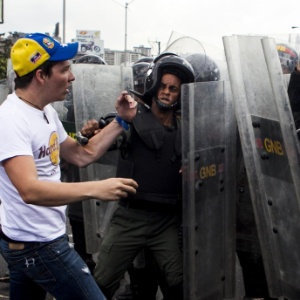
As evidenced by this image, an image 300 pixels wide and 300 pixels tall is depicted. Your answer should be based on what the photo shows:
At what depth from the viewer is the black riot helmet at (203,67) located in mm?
3980

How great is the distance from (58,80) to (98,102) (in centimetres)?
152

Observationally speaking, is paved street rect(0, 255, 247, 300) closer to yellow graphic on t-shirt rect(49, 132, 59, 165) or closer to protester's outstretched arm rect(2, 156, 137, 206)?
yellow graphic on t-shirt rect(49, 132, 59, 165)

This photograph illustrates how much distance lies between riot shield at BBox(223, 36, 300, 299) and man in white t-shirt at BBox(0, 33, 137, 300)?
3.15 ft

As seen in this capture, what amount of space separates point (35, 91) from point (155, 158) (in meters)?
0.96

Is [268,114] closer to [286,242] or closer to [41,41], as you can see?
[286,242]

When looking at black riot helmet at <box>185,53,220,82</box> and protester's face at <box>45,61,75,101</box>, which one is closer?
protester's face at <box>45,61,75,101</box>

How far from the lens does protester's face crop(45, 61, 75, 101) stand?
2682 millimetres

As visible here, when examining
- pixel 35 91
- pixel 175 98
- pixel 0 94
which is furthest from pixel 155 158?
pixel 0 94

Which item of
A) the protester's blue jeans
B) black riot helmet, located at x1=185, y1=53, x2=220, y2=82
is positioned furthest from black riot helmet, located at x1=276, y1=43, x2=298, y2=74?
the protester's blue jeans

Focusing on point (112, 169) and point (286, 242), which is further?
point (112, 169)

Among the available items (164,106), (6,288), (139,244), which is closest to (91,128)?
(164,106)

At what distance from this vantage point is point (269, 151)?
10.8 ft

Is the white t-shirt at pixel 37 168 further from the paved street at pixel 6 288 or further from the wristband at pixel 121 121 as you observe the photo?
the paved street at pixel 6 288

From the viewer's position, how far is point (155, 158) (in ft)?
11.2
